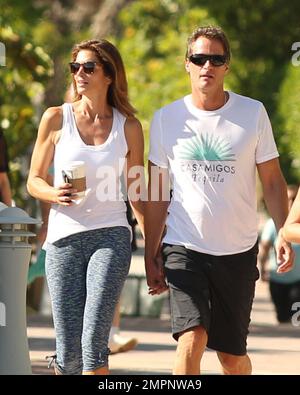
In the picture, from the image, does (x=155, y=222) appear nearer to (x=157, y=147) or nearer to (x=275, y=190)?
(x=157, y=147)

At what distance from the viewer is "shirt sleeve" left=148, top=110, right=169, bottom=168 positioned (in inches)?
268

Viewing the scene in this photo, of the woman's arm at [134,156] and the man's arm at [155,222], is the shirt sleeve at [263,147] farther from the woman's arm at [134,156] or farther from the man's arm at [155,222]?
the woman's arm at [134,156]

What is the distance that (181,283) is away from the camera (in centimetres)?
666

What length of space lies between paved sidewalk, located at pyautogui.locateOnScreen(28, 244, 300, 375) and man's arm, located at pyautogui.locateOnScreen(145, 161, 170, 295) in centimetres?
230

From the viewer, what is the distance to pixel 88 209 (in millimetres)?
6680

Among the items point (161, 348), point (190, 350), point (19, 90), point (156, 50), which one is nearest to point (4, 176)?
point (161, 348)

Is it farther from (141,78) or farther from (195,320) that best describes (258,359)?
(141,78)

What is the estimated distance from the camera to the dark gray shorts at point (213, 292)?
6633mm

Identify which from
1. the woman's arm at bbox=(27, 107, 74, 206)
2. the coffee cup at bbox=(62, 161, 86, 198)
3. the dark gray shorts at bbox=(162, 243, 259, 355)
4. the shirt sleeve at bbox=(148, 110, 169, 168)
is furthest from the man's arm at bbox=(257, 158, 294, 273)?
the woman's arm at bbox=(27, 107, 74, 206)

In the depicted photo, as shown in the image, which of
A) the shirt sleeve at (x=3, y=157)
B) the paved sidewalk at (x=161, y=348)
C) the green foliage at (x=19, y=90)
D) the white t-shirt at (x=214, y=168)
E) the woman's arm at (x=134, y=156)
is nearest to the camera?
the white t-shirt at (x=214, y=168)

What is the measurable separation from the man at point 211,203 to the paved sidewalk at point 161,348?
2352 mm

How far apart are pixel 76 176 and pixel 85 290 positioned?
56 centimetres

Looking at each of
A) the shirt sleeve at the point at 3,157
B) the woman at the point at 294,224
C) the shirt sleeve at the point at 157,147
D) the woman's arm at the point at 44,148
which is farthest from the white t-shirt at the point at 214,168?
the shirt sleeve at the point at 3,157
